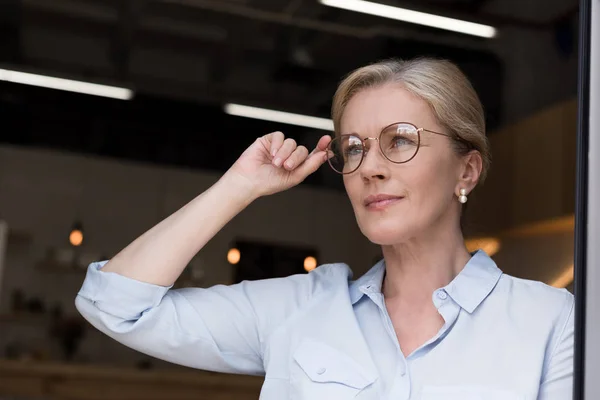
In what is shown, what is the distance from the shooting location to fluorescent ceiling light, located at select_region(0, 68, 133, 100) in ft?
20.5

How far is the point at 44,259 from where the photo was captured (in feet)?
21.7

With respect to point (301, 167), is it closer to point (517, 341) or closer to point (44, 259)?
point (517, 341)

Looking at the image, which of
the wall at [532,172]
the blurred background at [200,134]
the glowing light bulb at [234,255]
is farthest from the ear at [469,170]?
the glowing light bulb at [234,255]

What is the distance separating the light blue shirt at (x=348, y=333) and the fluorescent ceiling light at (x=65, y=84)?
5052 mm

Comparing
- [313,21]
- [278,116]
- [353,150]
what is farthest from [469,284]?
[278,116]

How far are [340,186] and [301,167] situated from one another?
18.4 ft

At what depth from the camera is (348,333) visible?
4.91ft

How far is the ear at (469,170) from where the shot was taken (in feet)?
5.26

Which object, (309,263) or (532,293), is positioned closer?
(532,293)

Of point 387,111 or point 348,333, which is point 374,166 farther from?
point 348,333

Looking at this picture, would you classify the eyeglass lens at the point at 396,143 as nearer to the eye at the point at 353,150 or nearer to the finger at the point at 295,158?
the eye at the point at 353,150

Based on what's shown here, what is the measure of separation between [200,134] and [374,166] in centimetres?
549

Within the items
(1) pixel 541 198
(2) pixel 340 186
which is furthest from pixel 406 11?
(2) pixel 340 186

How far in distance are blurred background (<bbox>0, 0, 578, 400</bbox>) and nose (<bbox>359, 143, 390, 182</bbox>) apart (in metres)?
2.95
